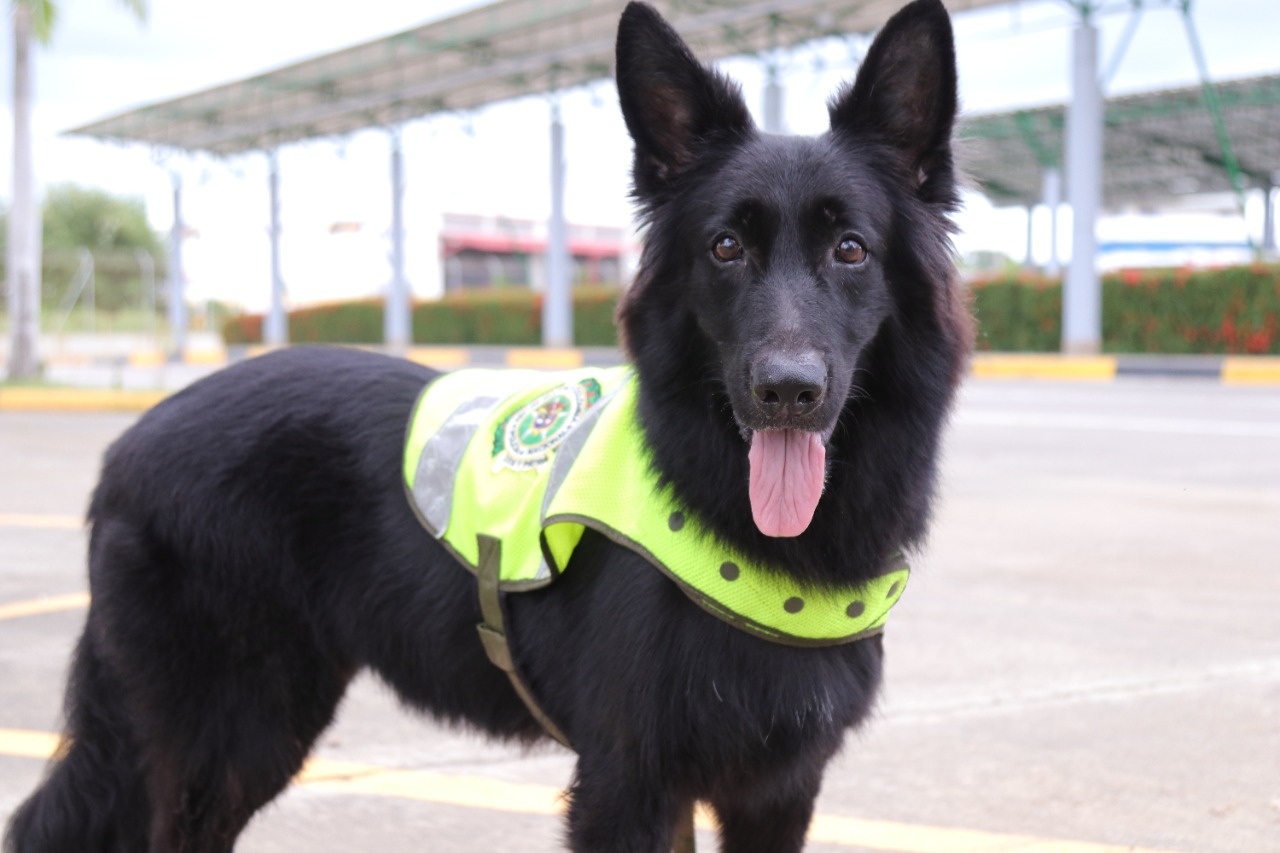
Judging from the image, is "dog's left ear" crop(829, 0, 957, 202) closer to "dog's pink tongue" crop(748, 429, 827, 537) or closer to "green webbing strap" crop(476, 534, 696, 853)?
"dog's pink tongue" crop(748, 429, 827, 537)

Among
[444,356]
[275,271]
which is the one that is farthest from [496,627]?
[275,271]

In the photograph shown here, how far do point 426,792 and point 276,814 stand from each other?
39 cm

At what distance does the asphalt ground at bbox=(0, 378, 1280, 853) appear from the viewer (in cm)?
314

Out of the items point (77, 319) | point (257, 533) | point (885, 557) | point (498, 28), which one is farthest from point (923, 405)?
point (77, 319)

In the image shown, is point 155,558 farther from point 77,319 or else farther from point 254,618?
point 77,319

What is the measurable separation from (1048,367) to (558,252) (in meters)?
10.5

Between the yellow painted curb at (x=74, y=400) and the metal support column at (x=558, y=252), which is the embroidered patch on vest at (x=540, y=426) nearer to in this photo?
the yellow painted curb at (x=74, y=400)

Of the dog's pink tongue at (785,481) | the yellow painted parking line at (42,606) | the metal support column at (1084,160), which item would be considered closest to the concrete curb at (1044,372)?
the metal support column at (1084,160)

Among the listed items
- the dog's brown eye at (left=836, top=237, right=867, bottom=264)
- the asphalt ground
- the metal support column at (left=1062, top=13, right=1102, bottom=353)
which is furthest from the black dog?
the metal support column at (left=1062, top=13, right=1102, bottom=353)

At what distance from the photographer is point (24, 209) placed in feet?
51.0

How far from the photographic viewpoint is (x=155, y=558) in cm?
264

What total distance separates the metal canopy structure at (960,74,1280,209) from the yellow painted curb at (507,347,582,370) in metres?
7.82

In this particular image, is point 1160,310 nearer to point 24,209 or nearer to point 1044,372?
point 1044,372

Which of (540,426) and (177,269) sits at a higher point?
(177,269)
